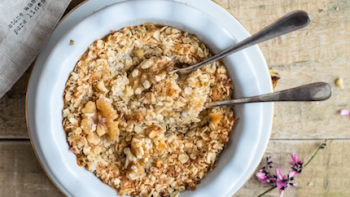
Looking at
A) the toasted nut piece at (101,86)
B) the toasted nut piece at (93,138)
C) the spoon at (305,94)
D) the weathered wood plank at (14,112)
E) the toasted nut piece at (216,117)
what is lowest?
the weathered wood plank at (14,112)

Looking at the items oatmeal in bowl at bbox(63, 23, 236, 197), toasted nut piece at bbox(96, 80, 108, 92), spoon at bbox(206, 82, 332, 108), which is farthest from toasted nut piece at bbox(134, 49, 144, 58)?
spoon at bbox(206, 82, 332, 108)

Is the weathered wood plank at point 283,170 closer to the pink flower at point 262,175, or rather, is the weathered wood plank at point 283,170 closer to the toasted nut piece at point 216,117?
the pink flower at point 262,175

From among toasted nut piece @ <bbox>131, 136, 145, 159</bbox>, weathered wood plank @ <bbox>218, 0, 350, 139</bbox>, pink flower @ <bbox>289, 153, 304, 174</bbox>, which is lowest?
toasted nut piece @ <bbox>131, 136, 145, 159</bbox>

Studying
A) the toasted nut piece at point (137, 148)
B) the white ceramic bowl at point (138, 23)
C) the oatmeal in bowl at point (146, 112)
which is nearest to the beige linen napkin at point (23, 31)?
the white ceramic bowl at point (138, 23)

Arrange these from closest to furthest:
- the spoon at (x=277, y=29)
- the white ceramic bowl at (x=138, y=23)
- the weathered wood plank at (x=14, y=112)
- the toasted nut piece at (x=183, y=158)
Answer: the spoon at (x=277, y=29) < the white ceramic bowl at (x=138, y=23) < the toasted nut piece at (x=183, y=158) < the weathered wood plank at (x=14, y=112)

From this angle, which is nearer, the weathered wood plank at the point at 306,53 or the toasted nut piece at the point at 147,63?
the toasted nut piece at the point at 147,63

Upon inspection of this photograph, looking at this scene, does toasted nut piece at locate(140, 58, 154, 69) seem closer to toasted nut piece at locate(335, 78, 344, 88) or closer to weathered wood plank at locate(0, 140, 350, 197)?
weathered wood plank at locate(0, 140, 350, 197)

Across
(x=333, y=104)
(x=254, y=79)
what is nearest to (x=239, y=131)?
(x=254, y=79)
